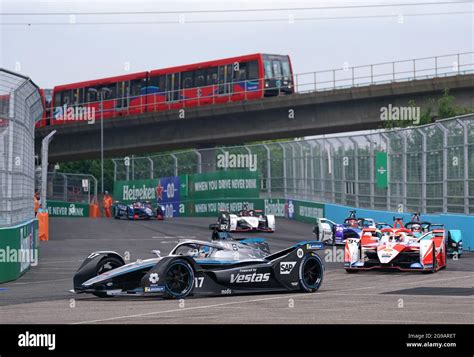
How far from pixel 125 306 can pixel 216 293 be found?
71.8 inches

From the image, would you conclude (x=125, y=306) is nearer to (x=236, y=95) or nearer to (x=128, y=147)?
(x=236, y=95)

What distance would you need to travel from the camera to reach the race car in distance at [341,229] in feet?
81.0

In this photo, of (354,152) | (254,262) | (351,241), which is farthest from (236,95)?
(254,262)

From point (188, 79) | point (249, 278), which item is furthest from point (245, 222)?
point (188, 79)

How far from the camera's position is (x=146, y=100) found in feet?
177

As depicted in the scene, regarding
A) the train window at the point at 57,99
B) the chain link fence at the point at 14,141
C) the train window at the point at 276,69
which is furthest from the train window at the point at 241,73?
the chain link fence at the point at 14,141

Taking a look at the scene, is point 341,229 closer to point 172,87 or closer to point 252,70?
point 252,70

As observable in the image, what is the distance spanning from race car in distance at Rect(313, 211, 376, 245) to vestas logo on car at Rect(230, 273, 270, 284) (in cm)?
990

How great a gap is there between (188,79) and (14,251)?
3411cm

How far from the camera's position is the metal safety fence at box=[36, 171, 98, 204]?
162ft

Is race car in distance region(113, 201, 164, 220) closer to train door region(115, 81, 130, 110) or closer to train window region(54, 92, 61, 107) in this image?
train door region(115, 81, 130, 110)

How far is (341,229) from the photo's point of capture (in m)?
25.2

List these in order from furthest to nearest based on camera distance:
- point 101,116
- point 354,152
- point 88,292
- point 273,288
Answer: point 101,116 < point 354,152 < point 273,288 < point 88,292

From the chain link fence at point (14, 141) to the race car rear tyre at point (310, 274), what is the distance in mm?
5701
